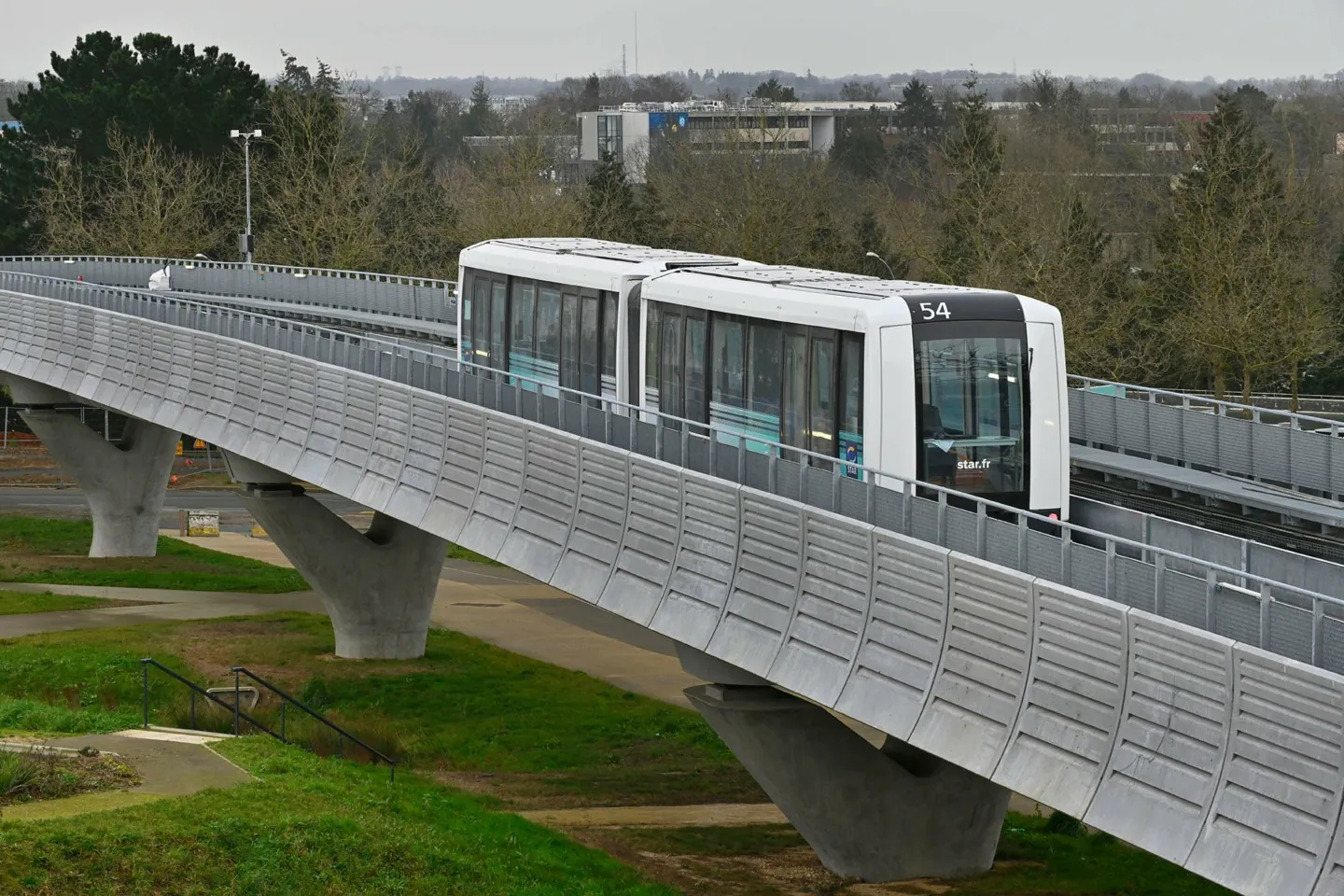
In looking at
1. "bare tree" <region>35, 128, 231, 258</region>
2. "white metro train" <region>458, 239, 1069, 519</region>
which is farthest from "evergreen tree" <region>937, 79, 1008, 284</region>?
"bare tree" <region>35, 128, 231, 258</region>

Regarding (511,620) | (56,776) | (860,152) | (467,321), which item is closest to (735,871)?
(56,776)

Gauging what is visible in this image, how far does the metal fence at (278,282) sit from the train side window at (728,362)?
3248cm

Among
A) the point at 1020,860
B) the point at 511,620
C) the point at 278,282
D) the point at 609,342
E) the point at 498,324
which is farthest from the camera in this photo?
the point at 278,282

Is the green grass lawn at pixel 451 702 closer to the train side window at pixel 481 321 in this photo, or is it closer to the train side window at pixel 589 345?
the train side window at pixel 589 345

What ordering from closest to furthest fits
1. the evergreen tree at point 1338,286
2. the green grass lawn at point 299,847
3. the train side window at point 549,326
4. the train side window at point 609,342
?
the green grass lawn at point 299,847, the train side window at point 609,342, the train side window at point 549,326, the evergreen tree at point 1338,286

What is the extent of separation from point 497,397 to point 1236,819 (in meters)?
17.4

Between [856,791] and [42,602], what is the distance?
29.8m

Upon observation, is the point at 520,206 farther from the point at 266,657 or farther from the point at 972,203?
the point at 266,657

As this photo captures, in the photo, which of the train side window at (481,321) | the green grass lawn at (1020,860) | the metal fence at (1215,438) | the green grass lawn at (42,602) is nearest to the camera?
the green grass lawn at (1020,860)

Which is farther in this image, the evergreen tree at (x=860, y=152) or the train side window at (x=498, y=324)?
the evergreen tree at (x=860, y=152)

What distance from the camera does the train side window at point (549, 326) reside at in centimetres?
3152

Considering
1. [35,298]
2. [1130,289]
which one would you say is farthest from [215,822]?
[1130,289]

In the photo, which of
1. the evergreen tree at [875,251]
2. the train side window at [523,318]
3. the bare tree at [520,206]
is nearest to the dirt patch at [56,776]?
the train side window at [523,318]

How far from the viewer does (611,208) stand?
268 feet
